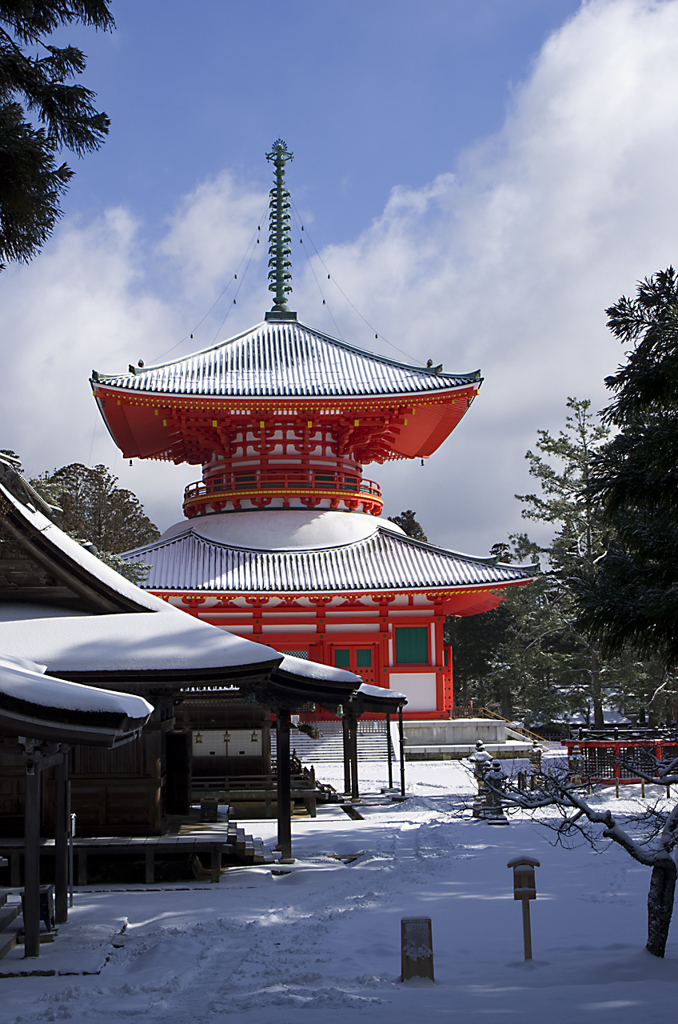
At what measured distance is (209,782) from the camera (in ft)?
61.1

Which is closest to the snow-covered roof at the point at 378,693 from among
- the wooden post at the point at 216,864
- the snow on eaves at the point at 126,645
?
the snow on eaves at the point at 126,645

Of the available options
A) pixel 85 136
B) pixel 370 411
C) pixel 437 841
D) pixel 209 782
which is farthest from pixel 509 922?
pixel 370 411

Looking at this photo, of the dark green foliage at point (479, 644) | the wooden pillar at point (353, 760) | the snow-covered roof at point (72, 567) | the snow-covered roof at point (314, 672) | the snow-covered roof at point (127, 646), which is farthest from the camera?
the dark green foliage at point (479, 644)

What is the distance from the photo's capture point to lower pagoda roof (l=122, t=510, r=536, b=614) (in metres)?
29.2

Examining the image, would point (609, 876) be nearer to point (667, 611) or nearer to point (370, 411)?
point (667, 611)

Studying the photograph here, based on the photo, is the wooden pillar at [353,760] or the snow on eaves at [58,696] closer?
the snow on eaves at [58,696]

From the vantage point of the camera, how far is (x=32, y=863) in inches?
329

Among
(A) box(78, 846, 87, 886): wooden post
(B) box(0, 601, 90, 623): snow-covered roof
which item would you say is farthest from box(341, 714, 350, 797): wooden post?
(A) box(78, 846, 87, 886): wooden post

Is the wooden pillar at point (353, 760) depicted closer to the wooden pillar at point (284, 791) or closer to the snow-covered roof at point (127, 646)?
the wooden pillar at point (284, 791)

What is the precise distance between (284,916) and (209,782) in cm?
886

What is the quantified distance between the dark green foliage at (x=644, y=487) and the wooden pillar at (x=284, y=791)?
4.74 meters

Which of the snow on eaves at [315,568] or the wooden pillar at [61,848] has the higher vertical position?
the snow on eaves at [315,568]

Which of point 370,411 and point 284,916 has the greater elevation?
point 370,411

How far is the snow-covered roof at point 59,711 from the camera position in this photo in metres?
7.54
